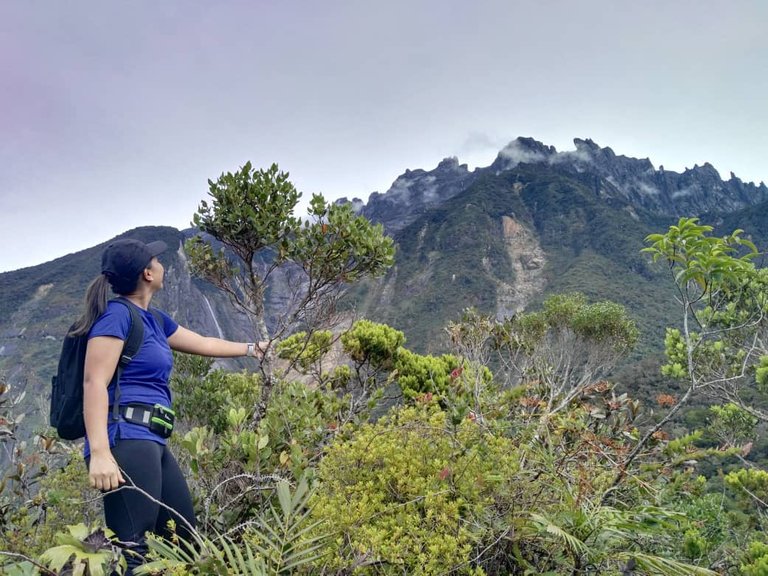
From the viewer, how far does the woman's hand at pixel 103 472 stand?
1.73m

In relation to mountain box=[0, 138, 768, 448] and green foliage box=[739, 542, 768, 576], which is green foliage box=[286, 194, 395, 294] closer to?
green foliage box=[739, 542, 768, 576]

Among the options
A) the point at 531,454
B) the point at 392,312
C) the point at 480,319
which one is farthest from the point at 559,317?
the point at 392,312

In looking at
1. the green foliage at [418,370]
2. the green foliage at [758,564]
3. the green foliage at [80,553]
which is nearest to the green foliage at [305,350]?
the green foliage at [418,370]

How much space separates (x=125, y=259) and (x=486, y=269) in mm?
67839

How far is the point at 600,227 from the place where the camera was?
7038 centimetres

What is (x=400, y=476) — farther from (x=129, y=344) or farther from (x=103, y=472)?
(x=129, y=344)

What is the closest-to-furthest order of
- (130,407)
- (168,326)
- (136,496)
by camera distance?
(136,496) < (130,407) < (168,326)

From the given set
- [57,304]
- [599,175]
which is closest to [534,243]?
[599,175]

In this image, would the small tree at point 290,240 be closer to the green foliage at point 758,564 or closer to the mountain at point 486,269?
the green foliage at point 758,564

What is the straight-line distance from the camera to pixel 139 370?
6.75 feet

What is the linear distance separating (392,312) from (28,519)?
57.2 metres

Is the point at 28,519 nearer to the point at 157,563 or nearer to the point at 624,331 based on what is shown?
the point at 157,563

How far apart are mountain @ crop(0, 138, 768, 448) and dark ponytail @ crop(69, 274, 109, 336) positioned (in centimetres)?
3703

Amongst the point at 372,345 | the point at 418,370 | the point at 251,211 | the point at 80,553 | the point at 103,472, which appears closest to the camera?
the point at 80,553
